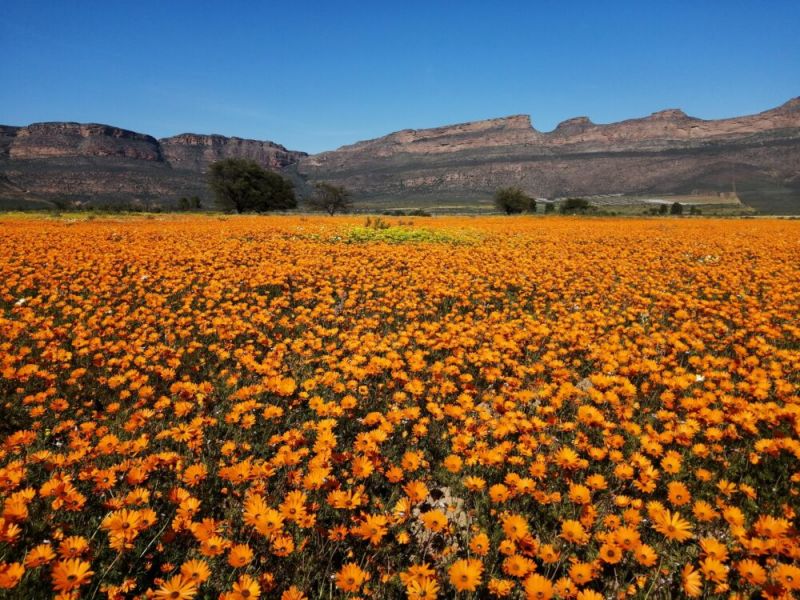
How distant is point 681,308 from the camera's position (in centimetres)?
829

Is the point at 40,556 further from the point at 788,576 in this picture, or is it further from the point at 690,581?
the point at 788,576

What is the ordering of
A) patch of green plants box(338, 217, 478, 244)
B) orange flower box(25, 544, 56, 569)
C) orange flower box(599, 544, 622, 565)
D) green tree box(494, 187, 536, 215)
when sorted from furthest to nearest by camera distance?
green tree box(494, 187, 536, 215)
patch of green plants box(338, 217, 478, 244)
orange flower box(599, 544, 622, 565)
orange flower box(25, 544, 56, 569)

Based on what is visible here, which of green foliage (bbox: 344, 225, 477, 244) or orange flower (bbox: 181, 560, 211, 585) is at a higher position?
green foliage (bbox: 344, 225, 477, 244)

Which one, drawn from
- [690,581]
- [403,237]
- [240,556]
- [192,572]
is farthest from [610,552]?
[403,237]

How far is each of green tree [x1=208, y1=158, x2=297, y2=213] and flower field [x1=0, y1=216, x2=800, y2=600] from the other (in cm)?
6152

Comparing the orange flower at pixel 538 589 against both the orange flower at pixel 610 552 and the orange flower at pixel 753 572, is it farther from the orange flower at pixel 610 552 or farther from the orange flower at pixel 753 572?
the orange flower at pixel 753 572

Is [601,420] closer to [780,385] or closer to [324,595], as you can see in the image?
[780,385]

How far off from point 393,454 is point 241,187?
69233 mm

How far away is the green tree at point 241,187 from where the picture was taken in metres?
65.5

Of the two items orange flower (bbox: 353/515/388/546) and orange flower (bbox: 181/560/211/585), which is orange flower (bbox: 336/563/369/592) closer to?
orange flower (bbox: 353/515/388/546)

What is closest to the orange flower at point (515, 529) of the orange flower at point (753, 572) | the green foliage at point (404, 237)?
the orange flower at point (753, 572)

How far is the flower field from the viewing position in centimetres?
246

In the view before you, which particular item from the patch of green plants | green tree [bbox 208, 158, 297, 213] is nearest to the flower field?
the patch of green plants

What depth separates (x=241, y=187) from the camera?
6544cm
